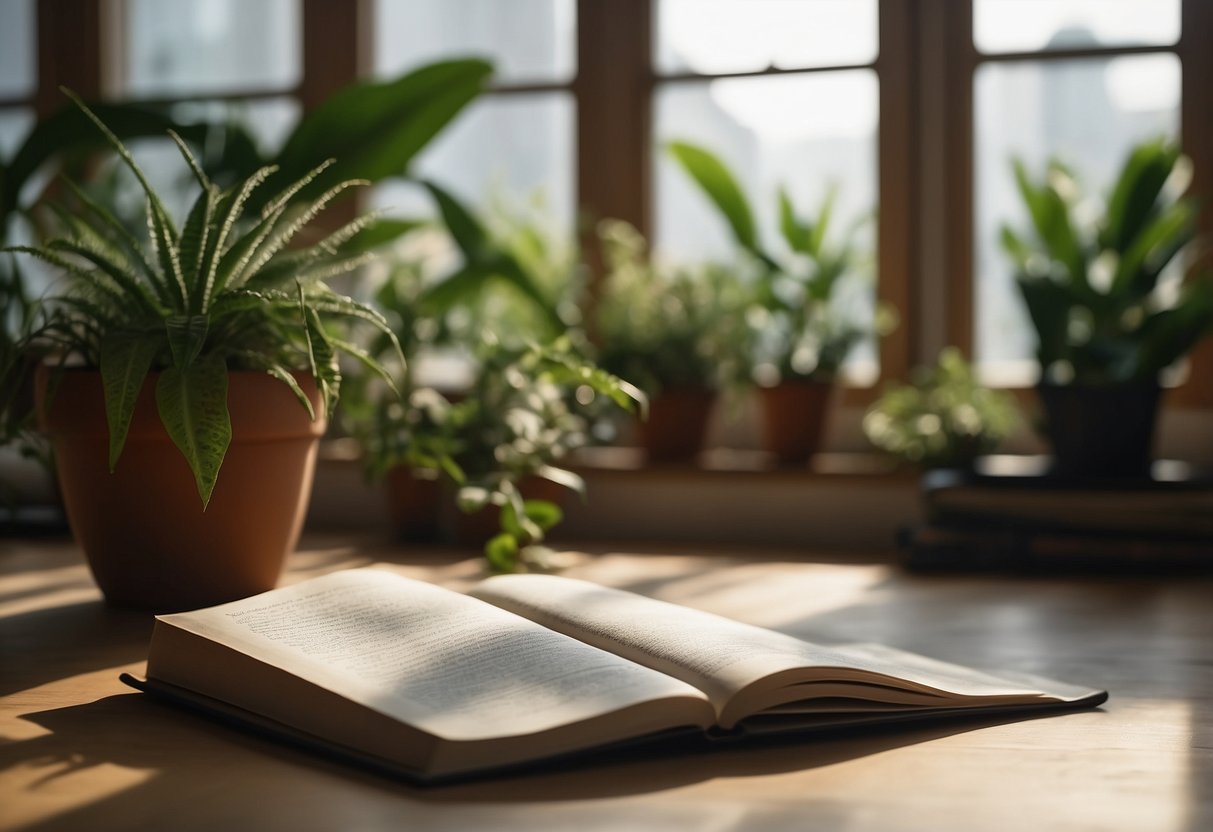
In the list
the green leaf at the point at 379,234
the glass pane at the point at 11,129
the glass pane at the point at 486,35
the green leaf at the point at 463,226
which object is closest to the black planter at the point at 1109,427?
the green leaf at the point at 463,226

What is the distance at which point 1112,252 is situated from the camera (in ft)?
5.29

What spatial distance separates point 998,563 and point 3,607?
3.63ft

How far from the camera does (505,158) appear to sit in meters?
2.17

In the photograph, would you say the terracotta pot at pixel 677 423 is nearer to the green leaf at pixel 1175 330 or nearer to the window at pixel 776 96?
the window at pixel 776 96

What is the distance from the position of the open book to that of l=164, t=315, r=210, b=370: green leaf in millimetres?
215

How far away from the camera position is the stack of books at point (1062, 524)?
4.81 ft

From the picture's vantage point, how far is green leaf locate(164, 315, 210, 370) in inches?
39.5

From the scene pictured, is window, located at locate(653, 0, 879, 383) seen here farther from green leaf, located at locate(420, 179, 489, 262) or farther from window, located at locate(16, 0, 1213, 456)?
green leaf, located at locate(420, 179, 489, 262)

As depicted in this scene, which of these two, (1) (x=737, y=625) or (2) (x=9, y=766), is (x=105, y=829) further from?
(1) (x=737, y=625)

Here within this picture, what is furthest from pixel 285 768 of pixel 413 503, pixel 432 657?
pixel 413 503

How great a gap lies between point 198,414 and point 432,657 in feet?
1.16

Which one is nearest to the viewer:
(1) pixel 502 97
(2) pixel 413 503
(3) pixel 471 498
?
(3) pixel 471 498

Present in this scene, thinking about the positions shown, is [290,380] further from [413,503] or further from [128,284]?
[413,503]

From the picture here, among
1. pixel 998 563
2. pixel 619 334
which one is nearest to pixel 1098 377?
pixel 998 563
